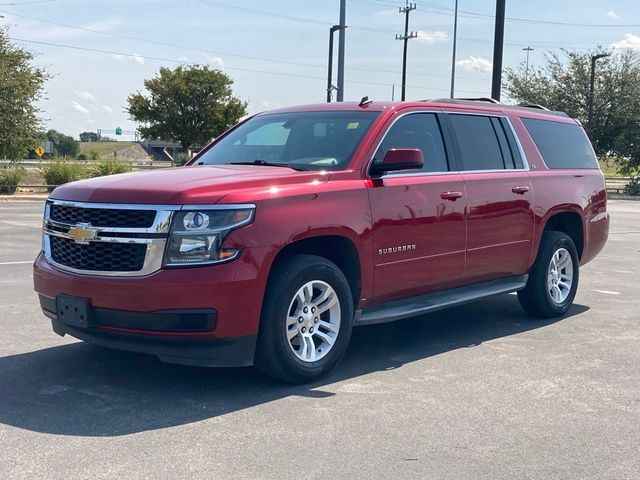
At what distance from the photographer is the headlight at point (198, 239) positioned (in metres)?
4.71

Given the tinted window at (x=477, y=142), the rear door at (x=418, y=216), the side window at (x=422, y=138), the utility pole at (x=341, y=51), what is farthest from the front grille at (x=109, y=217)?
the utility pole at (x=341, y=51)

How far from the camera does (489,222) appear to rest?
22.0 ft

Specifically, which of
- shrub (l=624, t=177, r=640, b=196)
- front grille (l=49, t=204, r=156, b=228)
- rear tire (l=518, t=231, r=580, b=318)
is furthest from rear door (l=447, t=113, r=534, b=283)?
shrub (l=624, t=177, r=640, b=196)

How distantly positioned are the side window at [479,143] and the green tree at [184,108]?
44255 millimetres

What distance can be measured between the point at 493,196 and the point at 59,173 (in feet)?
85.6

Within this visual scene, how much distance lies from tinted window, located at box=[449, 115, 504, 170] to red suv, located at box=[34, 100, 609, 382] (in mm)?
20

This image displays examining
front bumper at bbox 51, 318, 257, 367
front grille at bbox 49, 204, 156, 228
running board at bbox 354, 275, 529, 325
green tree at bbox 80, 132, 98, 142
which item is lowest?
front bumper at bbox 51, 318, 257, 367

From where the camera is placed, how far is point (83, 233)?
4.96 metres

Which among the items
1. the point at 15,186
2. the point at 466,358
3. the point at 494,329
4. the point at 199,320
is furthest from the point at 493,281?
the point at 15,186

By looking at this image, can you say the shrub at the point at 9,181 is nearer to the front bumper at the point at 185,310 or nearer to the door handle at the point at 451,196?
the door handle at the point at 451,196

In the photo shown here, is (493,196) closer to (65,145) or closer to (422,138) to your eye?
(422,138)

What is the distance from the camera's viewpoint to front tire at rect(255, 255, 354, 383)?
500 centimetres

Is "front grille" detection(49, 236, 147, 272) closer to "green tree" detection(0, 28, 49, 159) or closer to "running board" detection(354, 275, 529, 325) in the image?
"running board" detection(354, 275, 529, 325)

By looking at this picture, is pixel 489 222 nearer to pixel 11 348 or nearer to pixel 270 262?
pixel 270 262
